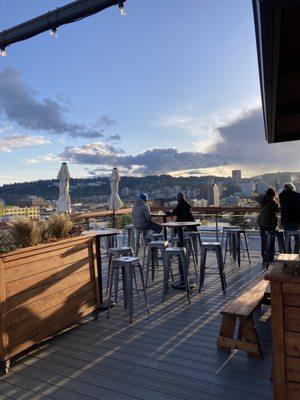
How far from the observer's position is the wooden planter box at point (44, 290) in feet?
9.77

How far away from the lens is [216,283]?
5473 mm

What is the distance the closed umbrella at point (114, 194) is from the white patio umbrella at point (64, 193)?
1.26 metres

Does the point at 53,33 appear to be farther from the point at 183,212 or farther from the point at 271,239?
the point at 271,239

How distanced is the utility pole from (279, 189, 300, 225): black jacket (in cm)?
403

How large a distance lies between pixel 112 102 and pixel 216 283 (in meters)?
8.81

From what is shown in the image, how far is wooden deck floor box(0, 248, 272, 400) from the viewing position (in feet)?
8.22

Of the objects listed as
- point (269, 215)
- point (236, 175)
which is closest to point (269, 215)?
point (269, 215)

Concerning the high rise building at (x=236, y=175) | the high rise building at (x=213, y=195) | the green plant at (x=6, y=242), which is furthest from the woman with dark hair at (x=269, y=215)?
the high rise building at (x=236, y=175)

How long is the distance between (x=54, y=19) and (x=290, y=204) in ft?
17.8

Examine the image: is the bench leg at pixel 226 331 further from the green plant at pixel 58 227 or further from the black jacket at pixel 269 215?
the black jacket at pixel 269 215

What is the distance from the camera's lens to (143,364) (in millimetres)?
2916

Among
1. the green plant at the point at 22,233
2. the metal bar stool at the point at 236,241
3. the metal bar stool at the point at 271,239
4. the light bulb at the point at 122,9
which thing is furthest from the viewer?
the metal bar stool at the point at 236,241

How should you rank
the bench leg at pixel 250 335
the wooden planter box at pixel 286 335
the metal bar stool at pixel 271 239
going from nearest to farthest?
1. the wooden planter box at pixel 286 335
2. the bench leg at pixel 250 335
3. the metal bar stool at pixel 271 239

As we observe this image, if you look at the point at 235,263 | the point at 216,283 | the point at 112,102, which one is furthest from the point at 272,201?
the point at 112,102
